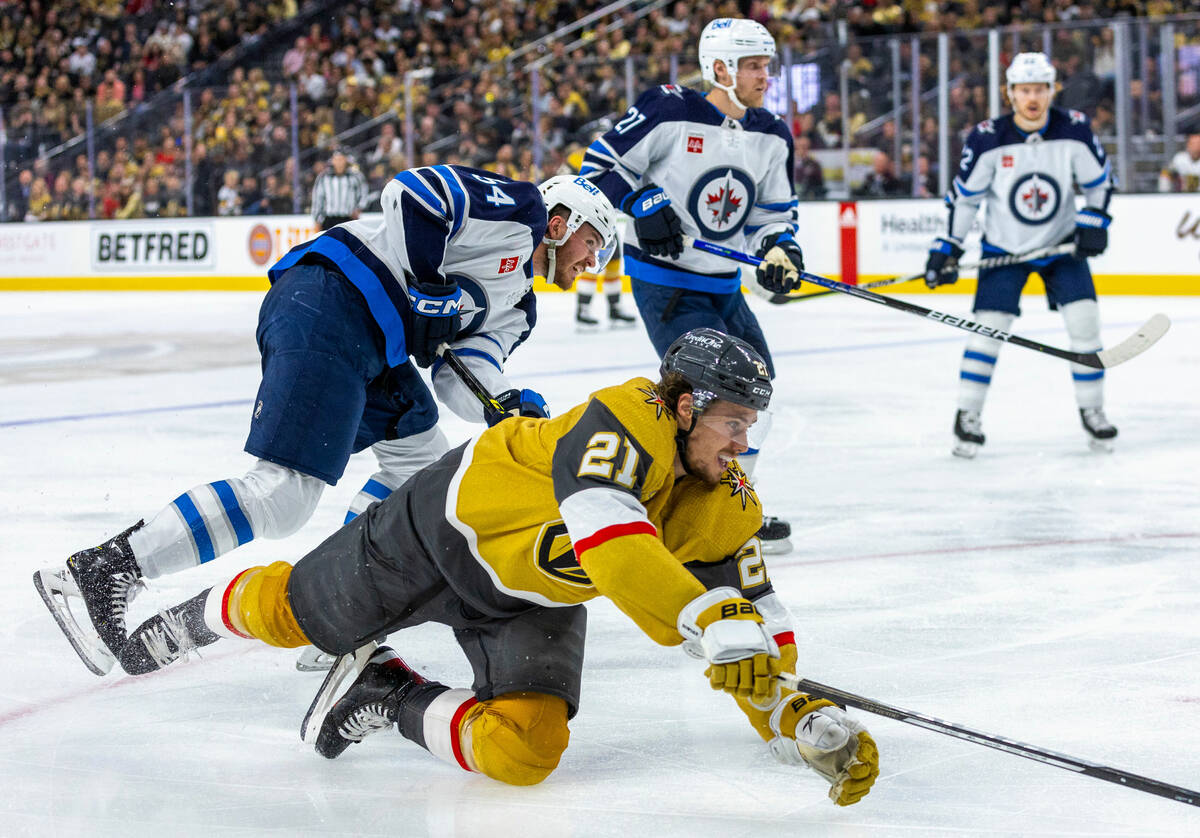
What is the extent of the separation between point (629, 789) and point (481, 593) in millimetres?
354

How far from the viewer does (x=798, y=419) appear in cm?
590

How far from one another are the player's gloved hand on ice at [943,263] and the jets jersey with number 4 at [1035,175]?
0.15 meters

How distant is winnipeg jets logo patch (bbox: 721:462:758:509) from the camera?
7.14ft

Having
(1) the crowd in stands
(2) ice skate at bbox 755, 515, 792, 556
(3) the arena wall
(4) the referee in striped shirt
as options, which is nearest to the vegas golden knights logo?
(2) ice skate at bbox 755, 515, 792, 556

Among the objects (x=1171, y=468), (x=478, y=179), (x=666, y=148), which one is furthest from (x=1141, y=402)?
(x=478, y=179)

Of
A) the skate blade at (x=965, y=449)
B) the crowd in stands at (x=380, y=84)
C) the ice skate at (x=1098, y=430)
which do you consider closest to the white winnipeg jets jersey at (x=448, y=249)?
the skate blade at (x=965, y=449)

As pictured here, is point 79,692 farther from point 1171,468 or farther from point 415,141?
point 415,141

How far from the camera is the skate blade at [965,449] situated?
5070mm

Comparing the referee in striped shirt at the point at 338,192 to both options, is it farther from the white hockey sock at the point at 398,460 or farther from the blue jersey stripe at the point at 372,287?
the blue jersey stripe at the point at 372,287

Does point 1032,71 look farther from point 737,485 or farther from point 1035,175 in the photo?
point 737,485

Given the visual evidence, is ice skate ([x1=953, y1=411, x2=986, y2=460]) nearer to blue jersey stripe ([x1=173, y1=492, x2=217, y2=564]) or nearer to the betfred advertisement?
blue jersey stripe ([x1=173, y1=492, x2=217, y2=564])

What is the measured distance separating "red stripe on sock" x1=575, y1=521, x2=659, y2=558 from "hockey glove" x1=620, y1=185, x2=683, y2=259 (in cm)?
210

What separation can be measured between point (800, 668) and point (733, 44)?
1.87 meters

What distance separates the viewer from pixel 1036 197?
208 inches
